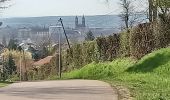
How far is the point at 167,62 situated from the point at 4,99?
11424 mm

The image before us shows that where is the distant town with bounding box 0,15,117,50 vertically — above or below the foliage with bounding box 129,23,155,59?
below

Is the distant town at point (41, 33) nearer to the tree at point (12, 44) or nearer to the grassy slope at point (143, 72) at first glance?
the tree at point (12, 44)

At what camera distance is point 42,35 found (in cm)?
12444

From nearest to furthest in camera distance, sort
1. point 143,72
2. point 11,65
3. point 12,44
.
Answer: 1. point 143,72
2. point 11,65
3. point 12,44

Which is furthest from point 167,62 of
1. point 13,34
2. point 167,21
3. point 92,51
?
point 13,34

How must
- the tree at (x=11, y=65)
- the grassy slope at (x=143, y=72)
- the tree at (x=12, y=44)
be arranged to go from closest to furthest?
the grassy slope at (x=143, y=72)
the tree at (x=11, y=65)
the tree at (x=12, y=44)

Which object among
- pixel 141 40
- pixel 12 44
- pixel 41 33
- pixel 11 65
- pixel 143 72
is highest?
pixel 141 40

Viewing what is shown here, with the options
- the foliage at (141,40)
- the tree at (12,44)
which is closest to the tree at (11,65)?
the tree at (12,44)

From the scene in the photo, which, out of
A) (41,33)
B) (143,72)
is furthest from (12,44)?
(143,72)

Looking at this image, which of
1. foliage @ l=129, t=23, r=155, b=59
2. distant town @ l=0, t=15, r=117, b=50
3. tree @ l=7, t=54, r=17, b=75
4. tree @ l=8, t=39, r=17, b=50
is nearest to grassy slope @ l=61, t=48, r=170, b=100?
foliage @ l=129, t=23, r=155, b=59

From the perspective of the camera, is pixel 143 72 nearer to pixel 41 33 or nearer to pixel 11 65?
pixel 11 65

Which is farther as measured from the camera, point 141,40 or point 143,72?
point 141,40

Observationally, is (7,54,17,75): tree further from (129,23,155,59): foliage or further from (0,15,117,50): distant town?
(129,23,155,59): foliage

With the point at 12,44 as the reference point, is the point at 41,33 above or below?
above
